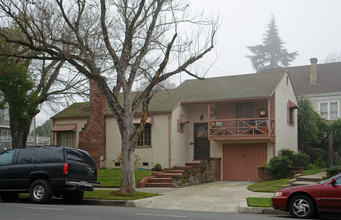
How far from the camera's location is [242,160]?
78.4 feet

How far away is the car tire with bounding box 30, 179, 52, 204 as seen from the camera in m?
13.7

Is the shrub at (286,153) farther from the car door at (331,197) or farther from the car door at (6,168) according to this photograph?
the car door at (6,168)

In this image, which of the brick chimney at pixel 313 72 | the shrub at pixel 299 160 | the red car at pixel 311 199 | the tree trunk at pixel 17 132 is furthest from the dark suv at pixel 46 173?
the brick chimney at pixel 313 72

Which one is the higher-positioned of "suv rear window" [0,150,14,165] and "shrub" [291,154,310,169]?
"suv rear window" [0,150,14,165]

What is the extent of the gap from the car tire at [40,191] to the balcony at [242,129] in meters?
11.5

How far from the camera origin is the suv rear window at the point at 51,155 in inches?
544

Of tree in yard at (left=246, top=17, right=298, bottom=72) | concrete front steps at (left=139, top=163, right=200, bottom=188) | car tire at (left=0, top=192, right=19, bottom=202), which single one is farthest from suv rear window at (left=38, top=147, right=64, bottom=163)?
tree in yard at (left=246, top=17, right=298, bottom=72)

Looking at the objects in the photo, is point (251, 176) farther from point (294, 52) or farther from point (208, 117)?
point (294, 52)

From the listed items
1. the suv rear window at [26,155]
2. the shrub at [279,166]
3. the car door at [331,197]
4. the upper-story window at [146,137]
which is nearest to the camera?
the car door at [331,197]

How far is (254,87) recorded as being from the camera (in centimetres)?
2433

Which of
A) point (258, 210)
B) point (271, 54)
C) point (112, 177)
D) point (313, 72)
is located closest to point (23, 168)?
point (112, 177)

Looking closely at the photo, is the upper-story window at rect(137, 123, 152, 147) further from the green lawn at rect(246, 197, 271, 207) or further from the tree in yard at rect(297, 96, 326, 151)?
the green lawn at rect(246, 197, 271, 207)

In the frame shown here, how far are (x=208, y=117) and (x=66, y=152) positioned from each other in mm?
11239

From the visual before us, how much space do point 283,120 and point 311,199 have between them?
566 inches
